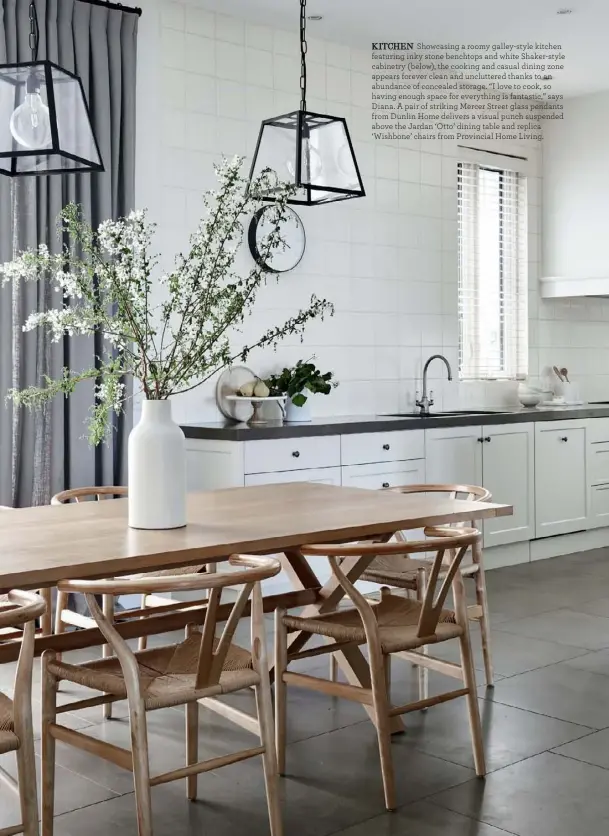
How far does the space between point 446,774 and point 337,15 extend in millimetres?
4122

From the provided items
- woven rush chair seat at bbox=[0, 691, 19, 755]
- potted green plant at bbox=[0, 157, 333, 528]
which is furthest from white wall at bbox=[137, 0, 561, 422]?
woven rush chair seat at bbox=[0, 691, 19, 755]

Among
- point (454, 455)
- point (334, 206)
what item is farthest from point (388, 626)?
point (334, 206)

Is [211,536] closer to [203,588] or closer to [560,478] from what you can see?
[203,588]

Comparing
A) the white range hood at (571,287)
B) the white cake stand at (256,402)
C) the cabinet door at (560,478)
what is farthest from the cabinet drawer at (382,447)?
the white range hood at (571,287)

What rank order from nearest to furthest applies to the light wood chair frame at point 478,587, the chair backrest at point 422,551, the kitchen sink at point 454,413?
the chair backrest at point 422,551 < the light wood chair frame at point 478,587 < the kitchen sink at point 454,413

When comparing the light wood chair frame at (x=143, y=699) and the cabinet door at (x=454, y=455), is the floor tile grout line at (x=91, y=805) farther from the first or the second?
the cabinet door at (x=454, y=455)

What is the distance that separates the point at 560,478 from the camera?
6555 mm

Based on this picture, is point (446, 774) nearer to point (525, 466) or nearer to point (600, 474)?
point (525, 466)

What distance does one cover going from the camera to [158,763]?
3203mm

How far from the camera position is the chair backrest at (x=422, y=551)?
2811 millimetres

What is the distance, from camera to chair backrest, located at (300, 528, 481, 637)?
281 centimetres

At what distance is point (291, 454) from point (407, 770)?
2.25 meters

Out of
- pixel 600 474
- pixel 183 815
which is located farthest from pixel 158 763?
pixel 600 474

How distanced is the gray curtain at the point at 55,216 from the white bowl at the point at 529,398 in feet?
10.2
